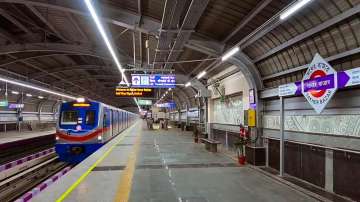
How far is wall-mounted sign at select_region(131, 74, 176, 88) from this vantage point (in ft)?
51.7

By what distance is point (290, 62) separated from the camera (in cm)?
907

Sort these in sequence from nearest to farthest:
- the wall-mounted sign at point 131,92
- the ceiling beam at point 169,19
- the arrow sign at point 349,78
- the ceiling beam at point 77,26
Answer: the arrow sign at point 349,78 < the ceiling beam at point 169,19 < the ceiling beam at point 77,26 < the wall-mounted sign at point 131,92

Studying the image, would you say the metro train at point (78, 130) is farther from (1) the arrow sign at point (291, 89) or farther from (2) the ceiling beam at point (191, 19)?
(1) the arrow sign at point (291, 89)

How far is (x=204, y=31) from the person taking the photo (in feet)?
35.6

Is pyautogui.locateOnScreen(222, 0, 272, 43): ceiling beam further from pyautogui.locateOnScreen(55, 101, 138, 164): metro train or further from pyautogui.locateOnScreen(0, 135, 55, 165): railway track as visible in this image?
pyautogui.locateOnScreen(0, 135, 55, 165): railway track

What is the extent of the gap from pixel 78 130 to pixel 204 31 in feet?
21.9

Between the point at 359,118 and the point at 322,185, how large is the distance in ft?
6.40

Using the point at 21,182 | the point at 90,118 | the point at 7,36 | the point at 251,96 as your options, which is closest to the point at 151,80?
the point at 90,118

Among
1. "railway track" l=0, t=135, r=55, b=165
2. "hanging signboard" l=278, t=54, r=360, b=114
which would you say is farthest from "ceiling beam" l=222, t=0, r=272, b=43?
"railway track" l=0, t=135, r=55, b=165

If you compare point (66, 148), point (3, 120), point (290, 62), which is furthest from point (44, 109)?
point (290, 62)

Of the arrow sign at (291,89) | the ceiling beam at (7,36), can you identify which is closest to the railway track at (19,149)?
the ceiling beam at (7,36)

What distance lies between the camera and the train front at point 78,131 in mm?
12453

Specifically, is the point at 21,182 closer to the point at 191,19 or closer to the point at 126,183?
the point at 126,183

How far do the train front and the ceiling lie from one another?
12.1ft
